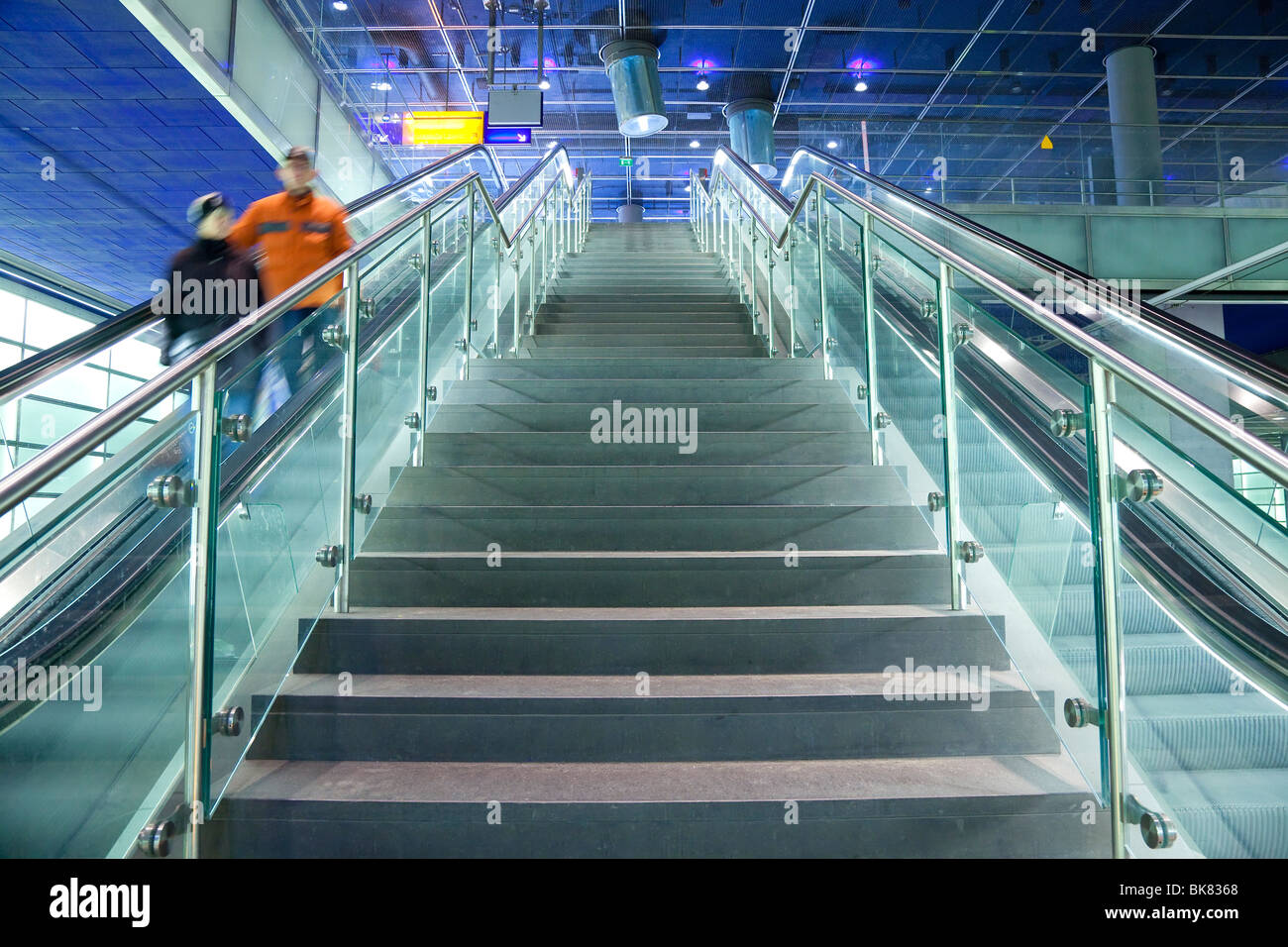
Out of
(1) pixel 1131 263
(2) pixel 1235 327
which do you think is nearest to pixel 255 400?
(1) pixel 1131 263

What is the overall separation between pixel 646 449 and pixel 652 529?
1.87ft

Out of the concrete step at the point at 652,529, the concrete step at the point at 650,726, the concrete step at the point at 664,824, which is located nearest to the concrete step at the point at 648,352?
the concrete step at the point at 652,529

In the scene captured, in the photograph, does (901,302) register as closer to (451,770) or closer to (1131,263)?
(451,770)

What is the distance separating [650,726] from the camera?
1.98 metres

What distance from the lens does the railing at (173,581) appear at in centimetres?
152

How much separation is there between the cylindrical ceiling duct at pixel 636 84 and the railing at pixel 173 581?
1094cm

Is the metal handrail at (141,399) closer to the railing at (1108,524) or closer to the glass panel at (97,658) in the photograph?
the glass panel at (97,658)

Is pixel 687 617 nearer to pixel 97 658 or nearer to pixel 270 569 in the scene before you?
pixel 270 569

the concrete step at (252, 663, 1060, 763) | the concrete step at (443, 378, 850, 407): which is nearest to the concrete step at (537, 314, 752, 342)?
the concrete step at (443, 378, 850, 407)

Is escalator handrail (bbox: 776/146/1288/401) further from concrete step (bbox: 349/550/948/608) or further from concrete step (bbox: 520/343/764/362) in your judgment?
concrete step (bbox: 520/343/764/362)

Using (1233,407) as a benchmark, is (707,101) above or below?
above

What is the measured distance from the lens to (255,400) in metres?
2.09
